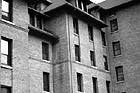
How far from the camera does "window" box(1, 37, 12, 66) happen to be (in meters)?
23.8

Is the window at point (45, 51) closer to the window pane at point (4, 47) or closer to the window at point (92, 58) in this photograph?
the window at point (92, 58)

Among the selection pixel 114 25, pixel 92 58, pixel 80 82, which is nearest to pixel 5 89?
pixel 80 82

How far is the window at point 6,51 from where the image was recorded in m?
23.8

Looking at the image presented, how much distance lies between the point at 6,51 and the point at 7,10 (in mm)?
3695

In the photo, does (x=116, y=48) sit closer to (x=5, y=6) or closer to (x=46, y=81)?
(x=46, y=81)

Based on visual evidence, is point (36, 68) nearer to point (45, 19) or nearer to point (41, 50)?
point (41, 50)

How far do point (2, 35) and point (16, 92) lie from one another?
4.70m

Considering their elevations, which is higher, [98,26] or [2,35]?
[98,26]

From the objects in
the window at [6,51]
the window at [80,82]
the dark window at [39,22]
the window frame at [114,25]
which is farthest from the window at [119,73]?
the window at [6,51]

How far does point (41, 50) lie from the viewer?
30250 millimetres

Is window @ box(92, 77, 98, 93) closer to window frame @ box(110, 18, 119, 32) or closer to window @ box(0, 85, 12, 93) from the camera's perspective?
window frame @ box(110, 18, 119, 32)

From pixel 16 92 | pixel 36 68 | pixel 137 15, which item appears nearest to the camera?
pixel 16 92

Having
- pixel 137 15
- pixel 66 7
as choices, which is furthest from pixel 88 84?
pixel 137 15

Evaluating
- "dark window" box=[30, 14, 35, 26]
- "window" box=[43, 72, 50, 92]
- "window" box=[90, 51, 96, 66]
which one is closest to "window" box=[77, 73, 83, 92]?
"window" box=[90, 51, 96, 66]
